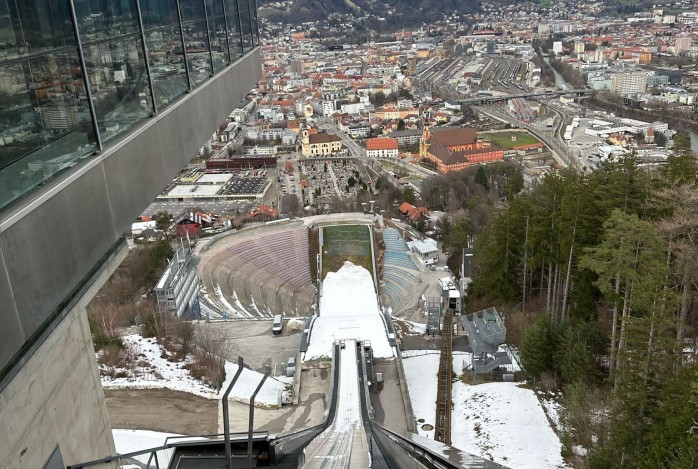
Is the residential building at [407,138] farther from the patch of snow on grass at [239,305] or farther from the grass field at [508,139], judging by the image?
the patch of snow on grass at [239,305]

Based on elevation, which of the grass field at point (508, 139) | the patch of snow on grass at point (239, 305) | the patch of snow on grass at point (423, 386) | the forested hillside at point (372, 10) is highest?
the forested hillside at point (372, 10)

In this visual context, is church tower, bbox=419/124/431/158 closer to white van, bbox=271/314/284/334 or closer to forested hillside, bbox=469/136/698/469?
forested hillside, bbox=469/136/698/469

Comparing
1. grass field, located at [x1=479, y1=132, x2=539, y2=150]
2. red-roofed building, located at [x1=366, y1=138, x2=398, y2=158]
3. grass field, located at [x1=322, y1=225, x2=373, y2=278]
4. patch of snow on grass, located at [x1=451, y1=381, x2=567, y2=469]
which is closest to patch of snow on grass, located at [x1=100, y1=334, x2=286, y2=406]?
patch of snow on grass, located at [x1=451, y1=381, x2=567, y2=469]

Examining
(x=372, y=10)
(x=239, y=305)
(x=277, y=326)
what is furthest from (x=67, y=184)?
(x=372, y=10)

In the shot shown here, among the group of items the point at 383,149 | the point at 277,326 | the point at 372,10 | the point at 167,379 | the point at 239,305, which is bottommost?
the point at 383,149

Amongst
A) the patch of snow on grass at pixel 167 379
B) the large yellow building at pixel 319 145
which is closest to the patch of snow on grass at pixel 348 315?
the patch of snow on grass at pixel 167 379

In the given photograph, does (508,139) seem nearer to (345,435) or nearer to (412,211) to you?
(412,211)
